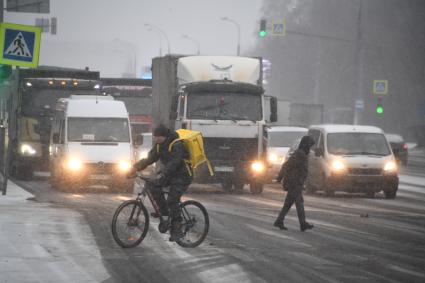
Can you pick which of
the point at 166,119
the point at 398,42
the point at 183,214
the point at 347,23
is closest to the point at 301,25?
the point at 347,23

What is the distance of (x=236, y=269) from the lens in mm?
12172

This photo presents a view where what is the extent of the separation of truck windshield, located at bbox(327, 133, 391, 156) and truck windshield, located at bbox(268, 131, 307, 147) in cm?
490

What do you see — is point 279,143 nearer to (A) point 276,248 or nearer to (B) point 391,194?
(B) point 391,194

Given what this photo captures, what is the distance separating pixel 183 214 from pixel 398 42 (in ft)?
238

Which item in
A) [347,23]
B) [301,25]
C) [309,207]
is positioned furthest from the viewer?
[301,25]

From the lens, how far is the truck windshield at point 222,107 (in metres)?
27.9

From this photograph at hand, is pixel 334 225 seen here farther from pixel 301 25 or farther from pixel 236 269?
pixel 301 25

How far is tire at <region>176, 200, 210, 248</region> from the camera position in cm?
1461

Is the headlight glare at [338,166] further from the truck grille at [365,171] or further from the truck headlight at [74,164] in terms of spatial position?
the truck headlight at [74,164]

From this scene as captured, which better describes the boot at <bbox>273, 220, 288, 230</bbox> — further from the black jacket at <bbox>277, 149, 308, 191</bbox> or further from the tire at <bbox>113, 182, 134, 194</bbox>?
the tire at <bbox>113, 182, 134, 194</bbox>

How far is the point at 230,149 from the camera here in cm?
2792

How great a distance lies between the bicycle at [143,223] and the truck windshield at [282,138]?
60.4 feet

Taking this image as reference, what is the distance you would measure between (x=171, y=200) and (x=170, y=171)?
42 cm

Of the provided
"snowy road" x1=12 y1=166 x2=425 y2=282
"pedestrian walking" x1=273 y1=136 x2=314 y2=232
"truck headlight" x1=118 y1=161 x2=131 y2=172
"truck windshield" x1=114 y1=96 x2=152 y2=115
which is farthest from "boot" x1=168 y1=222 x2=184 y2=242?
"truck windshield" x1=114 y1=96 x2=152 y2=115
